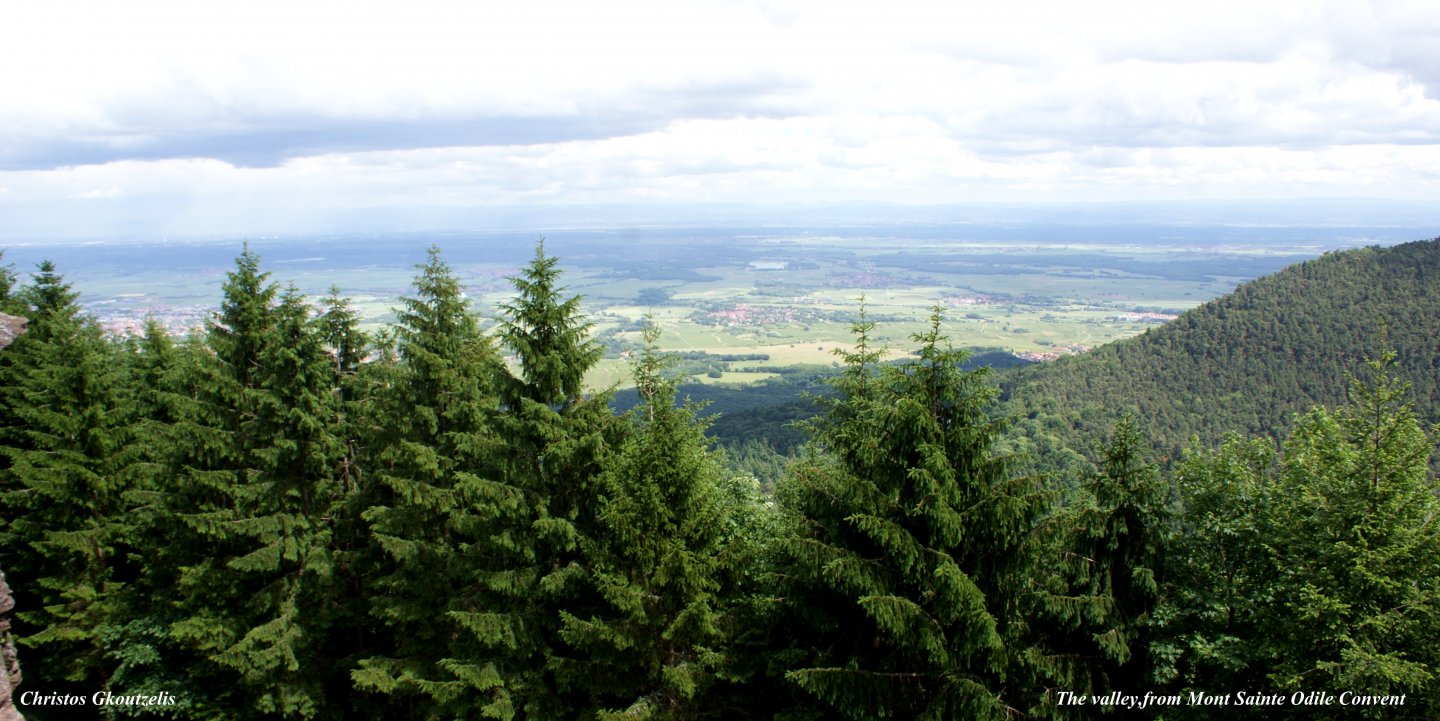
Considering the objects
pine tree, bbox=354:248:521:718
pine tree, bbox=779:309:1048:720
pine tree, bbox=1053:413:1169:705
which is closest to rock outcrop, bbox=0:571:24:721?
pine tree, bbox=354:248:521:718

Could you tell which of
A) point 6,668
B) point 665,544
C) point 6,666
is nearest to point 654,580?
point 665,544

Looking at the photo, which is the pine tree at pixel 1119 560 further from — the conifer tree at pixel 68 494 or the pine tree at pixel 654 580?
the conifer tree at pixel 68 494

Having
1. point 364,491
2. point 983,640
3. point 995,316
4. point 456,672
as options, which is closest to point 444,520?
point 364,491

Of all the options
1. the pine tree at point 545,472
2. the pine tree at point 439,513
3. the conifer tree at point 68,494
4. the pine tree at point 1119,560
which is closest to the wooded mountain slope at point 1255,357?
the pine tree at point 1119,560

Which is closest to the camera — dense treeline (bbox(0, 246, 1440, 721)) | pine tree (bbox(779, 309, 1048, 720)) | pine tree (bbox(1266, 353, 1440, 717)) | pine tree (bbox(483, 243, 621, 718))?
pine tree (bbox(1266, 353, 1440, 717))

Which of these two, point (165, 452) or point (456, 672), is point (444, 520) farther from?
point (165, 452)

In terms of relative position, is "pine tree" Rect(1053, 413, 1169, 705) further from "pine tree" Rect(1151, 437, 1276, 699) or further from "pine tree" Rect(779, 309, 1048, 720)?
"pine tree" Rect(779, 309, 1048, 720)
